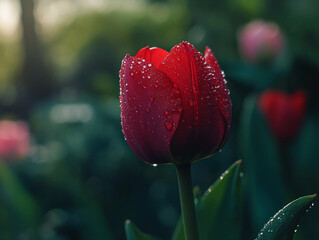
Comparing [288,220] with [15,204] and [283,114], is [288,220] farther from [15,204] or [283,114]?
[15,204]

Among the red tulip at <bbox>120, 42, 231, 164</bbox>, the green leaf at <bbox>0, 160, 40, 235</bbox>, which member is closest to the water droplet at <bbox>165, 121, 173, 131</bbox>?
the red tulip at <bbox>120, 42, 231, 164</bbox>

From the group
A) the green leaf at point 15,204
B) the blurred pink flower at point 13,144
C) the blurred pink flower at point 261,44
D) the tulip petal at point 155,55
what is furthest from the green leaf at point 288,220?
the blurred pink flower at point 13,144

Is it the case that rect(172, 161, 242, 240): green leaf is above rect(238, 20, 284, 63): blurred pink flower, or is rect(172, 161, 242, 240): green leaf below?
below

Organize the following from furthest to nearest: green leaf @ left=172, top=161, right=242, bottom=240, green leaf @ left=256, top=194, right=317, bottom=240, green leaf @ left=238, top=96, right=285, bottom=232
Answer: green leaf @ left=238, top=96, right=285, bottom=232, green leaf @ left=172, top=161, right=242, bottom=240, green leaf @ left=256, top=194, right=317, bottom=240

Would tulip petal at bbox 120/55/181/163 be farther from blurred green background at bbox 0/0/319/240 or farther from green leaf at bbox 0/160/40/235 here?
green leaf at bbox 0/160/40/235

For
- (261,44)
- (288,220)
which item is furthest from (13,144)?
(288,220)

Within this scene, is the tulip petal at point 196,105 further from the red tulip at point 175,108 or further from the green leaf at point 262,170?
the green leaf at point 262,170
